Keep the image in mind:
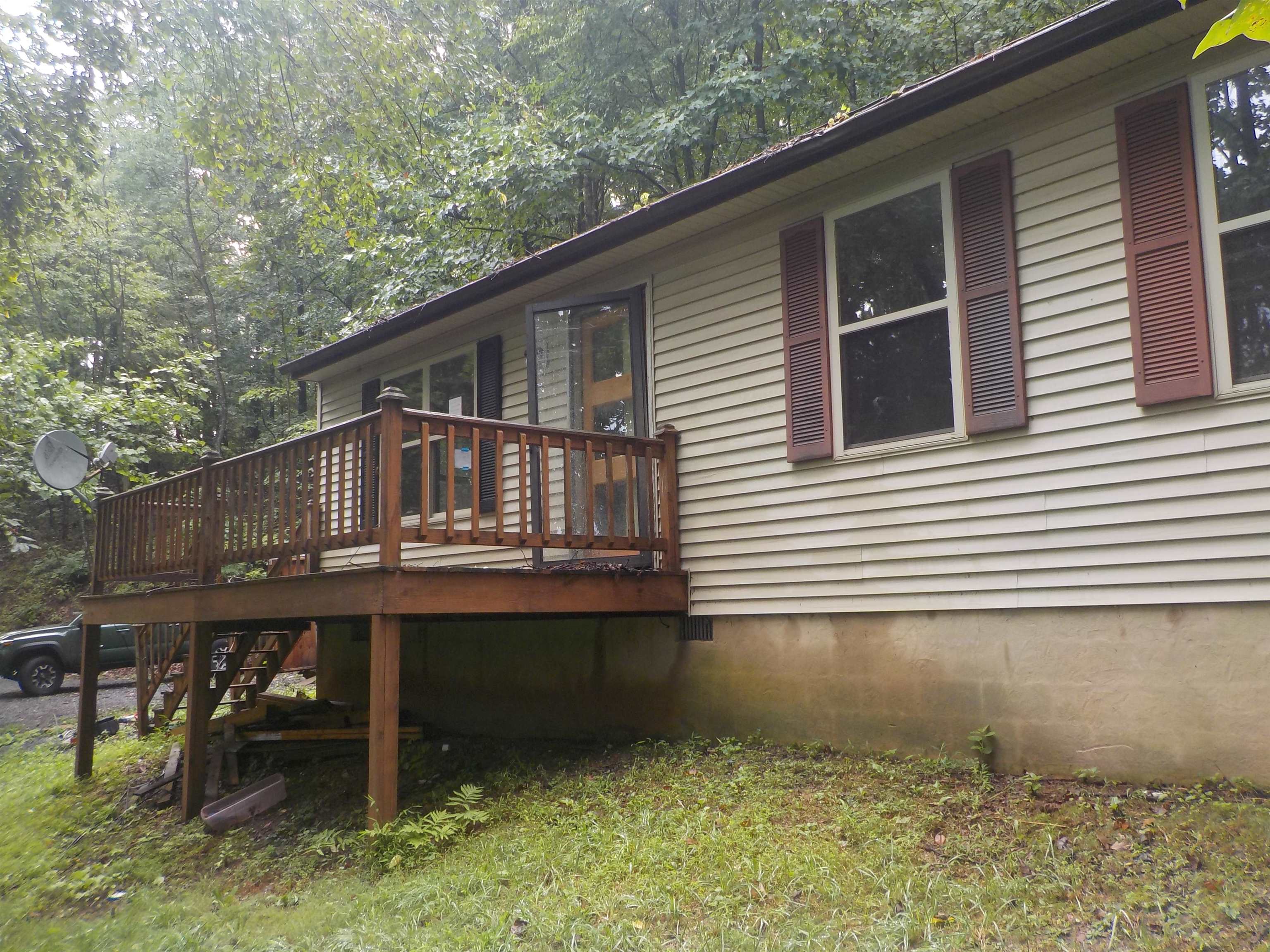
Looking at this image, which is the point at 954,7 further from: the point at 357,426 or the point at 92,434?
the point at 92,434

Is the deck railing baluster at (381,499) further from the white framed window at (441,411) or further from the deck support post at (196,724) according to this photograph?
the white framed window at (441,411)

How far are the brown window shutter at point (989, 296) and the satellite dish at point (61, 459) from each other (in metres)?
9.04

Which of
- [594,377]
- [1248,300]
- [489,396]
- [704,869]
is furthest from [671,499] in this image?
[1248,300]

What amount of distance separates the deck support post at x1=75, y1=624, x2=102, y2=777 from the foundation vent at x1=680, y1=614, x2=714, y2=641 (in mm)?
5646

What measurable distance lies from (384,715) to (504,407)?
3945 millimetres

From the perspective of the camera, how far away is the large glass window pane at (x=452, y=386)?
9.60m

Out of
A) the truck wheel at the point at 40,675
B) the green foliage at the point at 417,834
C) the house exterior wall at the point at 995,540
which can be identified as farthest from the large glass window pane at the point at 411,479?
the truck wheel at the point at 40,675

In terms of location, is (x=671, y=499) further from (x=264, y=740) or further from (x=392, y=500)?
(x=264, y=740)

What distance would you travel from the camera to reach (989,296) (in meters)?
5.51

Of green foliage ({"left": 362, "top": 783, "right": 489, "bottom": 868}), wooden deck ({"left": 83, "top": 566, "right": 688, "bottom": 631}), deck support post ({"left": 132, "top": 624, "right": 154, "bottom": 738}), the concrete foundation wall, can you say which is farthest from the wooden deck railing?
green foliage ({"left": 362, "top": 783, "right": 489, "bottom": 868})

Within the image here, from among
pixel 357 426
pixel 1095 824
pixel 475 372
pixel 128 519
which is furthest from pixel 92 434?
pixel 1095 824

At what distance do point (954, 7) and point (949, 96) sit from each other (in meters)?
9.68

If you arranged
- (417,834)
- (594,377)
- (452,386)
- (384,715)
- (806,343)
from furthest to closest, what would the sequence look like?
(452,386) < (594,377) < (806,343) < (384,715) < (417,834)

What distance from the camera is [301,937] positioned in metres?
4.38
